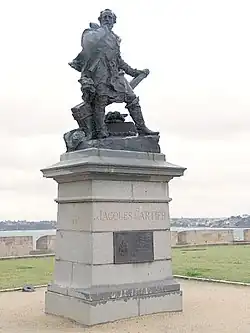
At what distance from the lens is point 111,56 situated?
31.8ft

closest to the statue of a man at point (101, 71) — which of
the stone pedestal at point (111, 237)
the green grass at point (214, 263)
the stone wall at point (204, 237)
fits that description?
the stone pedestal at point (111, 237)

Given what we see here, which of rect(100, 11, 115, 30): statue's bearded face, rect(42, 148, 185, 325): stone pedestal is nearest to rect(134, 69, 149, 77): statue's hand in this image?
rect(100, 11, 115, 30): statue's bearded face

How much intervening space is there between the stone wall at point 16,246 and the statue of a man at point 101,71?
11.6m

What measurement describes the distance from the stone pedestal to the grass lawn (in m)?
4.12

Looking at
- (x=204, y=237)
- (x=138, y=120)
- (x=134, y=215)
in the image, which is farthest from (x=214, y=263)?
(x=204, y=237)

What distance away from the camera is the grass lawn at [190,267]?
13.9m

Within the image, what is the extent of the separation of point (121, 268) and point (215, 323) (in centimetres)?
151

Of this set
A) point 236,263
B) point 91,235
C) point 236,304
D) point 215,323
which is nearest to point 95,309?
Answer: point 91,235

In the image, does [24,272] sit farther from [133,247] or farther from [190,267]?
[133,247]

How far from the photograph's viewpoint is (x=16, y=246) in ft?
68.2

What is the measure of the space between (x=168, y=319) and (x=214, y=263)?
8.00 metres

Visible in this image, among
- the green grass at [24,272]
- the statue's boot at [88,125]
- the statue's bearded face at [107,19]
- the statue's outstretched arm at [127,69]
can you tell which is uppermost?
the statue's bearded face at [107,19]

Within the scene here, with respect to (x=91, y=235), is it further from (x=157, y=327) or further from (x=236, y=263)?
(x=236, y=263)

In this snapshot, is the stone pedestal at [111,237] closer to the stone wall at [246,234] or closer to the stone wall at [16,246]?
the stone wall at [16,246]
